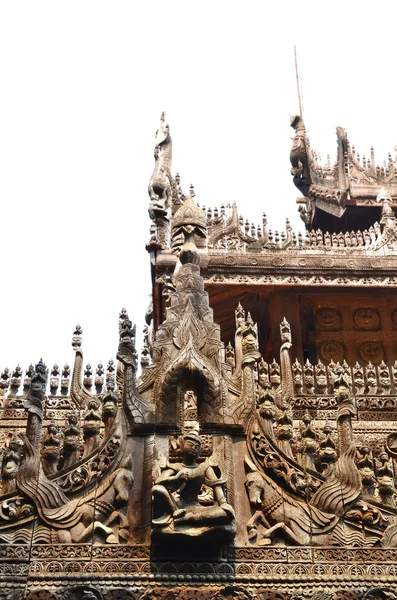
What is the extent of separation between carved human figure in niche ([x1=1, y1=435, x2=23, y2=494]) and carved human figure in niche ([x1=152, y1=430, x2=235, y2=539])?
1839mm

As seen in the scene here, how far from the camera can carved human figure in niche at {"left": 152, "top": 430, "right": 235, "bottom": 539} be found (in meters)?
11.5

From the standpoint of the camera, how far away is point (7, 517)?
11828 mm

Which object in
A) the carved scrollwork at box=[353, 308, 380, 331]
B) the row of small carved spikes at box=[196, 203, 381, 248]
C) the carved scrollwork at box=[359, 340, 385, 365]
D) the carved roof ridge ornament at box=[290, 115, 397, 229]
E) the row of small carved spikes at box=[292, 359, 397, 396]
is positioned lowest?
the row of small carved spikes at box=[292, 359, 397, 396]

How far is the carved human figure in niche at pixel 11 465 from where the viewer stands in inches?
489

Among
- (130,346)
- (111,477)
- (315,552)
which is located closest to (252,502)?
(315,552)

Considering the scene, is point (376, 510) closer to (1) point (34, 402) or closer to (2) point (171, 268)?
(1) point (34, 402)

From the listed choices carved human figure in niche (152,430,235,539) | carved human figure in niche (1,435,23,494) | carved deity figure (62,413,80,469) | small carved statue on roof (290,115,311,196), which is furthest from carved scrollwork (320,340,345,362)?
carved human figure in niche (152,430,235,539)

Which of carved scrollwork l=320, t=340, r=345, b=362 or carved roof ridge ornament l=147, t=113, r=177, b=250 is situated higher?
carved roof ridge ornament l=147, t=113, r=177, b=250

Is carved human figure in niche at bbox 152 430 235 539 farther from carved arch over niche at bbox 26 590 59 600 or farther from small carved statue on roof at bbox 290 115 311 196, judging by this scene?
small carved statue on roof at bbox 290 115 311 196

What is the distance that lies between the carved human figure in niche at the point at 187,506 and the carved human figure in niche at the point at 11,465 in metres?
1.84

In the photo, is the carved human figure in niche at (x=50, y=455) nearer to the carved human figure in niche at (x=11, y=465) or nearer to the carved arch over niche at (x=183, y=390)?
the carved human figure in niche at (x=11, y=465)

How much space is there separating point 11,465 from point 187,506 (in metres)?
2.48

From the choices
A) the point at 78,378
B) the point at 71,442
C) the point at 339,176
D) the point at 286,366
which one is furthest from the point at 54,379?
the point at 339,176

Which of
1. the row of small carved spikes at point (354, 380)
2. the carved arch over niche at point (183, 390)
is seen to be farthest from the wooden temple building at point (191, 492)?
the row of small carved spikes at point (354, 380)
